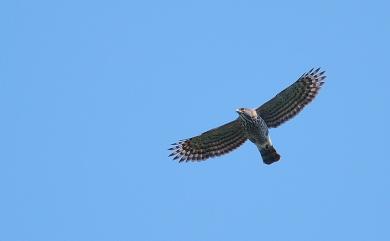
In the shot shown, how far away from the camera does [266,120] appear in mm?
24812

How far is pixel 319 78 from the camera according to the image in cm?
2491

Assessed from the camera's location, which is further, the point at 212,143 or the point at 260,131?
the point at 212,143

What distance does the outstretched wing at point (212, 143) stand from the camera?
82.4ft

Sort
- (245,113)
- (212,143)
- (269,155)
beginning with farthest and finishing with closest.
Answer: (212,143)
(269,155)
(245,113)

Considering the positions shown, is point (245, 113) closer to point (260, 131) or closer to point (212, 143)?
point (260, 131)

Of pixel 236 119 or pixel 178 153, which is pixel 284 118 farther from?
pixel 178 153

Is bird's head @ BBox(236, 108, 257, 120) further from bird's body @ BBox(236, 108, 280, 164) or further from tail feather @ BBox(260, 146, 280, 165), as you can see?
tail feather @ BBox(260, 146, 280, 165)

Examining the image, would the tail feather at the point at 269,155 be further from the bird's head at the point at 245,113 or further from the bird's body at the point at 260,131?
the bird's head at the point at 245,113

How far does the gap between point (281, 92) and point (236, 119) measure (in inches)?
60.9

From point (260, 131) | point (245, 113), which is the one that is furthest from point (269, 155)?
point (245, 113)

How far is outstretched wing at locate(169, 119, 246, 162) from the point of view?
25.1 m

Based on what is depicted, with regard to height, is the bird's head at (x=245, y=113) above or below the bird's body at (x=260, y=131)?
above

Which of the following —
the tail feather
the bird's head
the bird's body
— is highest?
the bird's head

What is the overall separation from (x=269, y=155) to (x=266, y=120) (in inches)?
42.6
